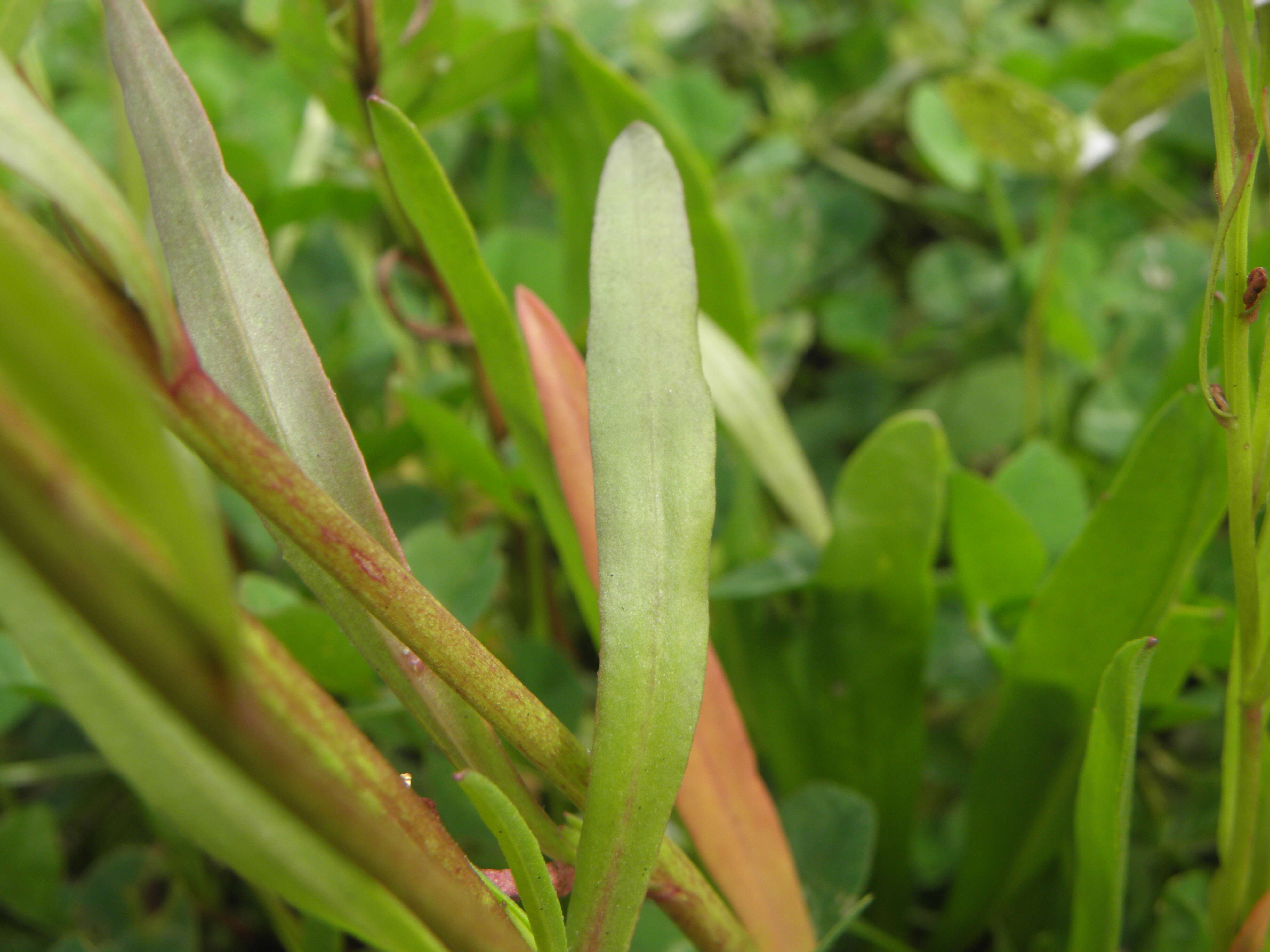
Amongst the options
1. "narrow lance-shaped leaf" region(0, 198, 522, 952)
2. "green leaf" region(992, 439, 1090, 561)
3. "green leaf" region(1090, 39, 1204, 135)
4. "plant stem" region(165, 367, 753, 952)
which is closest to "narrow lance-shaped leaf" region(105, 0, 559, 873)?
"plant stem" region(165, 367, 753, 952)

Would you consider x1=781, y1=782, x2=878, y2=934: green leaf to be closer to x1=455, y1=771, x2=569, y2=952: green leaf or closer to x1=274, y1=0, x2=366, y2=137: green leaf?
x1=455, y1=771, x2=569, y2=952: green leaf

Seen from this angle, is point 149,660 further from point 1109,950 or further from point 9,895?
point 9,895

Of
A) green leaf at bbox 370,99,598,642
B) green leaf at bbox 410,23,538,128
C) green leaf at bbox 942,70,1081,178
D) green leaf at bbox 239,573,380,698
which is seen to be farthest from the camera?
green leaf at bbox 942,70,1081,178

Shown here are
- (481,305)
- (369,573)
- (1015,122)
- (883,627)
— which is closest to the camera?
(369,573)

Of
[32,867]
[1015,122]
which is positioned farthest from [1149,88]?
[32,867]

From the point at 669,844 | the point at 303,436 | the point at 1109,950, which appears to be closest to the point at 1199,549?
the point at 1109,950

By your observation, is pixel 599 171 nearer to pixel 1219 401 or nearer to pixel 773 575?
pixel 773 575

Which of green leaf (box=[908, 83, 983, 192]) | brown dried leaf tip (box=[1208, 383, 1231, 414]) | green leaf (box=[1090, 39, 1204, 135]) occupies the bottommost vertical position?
brown dried leaf tip (box=[1208, 383, 1231, 414])

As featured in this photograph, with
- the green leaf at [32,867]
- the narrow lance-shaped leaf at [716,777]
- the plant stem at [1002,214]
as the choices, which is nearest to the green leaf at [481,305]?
the narrow lance-shaped leaf at [716,777]
